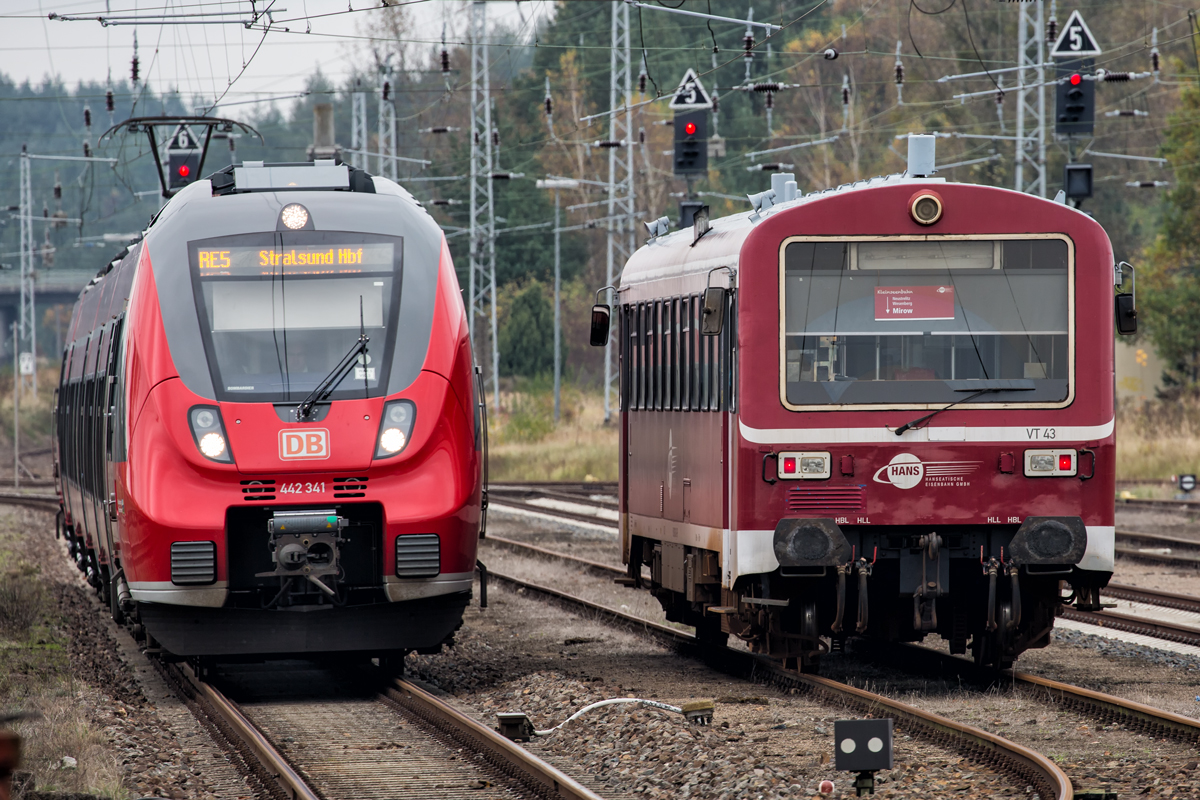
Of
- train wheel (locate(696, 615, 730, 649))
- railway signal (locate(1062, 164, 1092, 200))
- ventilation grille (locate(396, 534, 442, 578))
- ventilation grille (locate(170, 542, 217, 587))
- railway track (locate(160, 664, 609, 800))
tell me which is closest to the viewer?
railway track (locate(160, 664, 609, 800))

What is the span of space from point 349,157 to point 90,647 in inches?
2412

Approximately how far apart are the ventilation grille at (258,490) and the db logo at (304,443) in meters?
0.21

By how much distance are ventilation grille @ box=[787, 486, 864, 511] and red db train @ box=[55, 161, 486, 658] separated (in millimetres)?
2136

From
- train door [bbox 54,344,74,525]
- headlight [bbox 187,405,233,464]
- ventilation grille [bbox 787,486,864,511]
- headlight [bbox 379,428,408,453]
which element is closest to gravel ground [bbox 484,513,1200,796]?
ventilation grille [bbox 787,486,864,511]

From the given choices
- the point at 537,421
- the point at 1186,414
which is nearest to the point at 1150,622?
the point at 1186,414

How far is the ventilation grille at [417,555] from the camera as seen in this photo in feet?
38.5

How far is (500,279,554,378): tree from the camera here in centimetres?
6072

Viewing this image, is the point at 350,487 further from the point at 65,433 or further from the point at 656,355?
the point at 65,433

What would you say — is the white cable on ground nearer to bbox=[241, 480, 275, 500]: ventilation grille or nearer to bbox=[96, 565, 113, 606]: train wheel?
bbox=[241, 480, 275, 500]: ventilation grille

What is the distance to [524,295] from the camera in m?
61.8

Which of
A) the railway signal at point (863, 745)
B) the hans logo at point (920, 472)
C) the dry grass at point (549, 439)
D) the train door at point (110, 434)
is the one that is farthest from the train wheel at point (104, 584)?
the dry grass at point (549, 439)

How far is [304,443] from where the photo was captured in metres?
11.6

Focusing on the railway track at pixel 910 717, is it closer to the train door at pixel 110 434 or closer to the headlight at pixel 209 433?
the headlight at pixel 209 433

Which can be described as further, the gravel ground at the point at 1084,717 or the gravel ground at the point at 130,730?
the gravel ground at the point at 130,730
